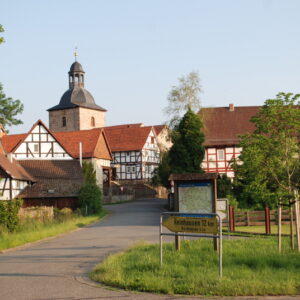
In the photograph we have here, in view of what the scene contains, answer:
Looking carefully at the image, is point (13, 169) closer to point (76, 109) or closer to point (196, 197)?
point (196, 197)

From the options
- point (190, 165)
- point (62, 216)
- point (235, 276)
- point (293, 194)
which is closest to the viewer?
point (235, 276)

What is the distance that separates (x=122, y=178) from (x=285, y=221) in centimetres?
4565

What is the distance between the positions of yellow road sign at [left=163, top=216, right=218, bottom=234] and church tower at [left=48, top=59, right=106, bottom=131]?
74670mm

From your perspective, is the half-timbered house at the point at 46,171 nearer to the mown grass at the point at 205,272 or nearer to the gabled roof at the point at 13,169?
the gabled roof at the point at 13,169

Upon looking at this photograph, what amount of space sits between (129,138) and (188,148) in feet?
109

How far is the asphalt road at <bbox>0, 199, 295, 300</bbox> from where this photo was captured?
30.4ft

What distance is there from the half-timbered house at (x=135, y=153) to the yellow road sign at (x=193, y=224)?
5621 cm

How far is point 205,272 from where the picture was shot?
1020 cm

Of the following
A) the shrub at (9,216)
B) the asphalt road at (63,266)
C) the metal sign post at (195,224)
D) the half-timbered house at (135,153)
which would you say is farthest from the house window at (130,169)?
the metal sign post at (195,224)

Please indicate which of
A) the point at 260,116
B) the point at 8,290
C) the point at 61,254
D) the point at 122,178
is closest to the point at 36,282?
the point at 8,290

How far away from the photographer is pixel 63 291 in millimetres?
9539

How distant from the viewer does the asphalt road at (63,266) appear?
926 cm

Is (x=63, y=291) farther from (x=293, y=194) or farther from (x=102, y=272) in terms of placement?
(x=293, y=194)

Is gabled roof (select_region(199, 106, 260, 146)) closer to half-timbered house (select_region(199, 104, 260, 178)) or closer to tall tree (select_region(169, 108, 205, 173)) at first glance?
half-timbered house (select_region(199, 104, 260, 178))
